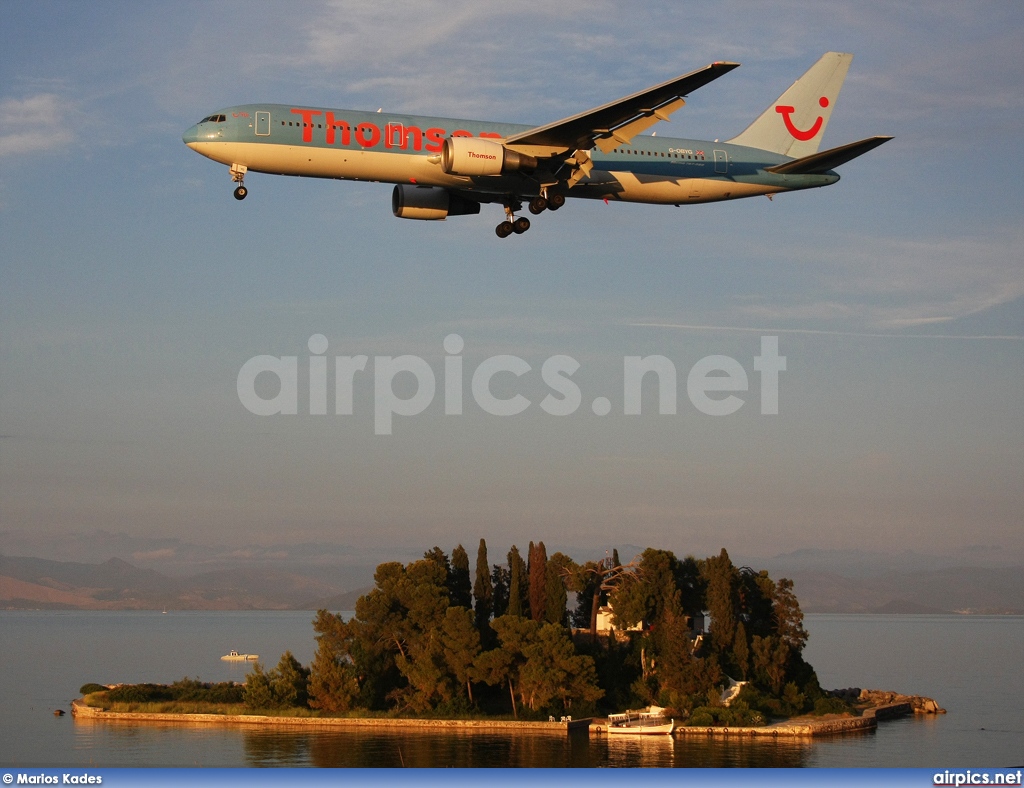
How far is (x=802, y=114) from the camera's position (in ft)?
197

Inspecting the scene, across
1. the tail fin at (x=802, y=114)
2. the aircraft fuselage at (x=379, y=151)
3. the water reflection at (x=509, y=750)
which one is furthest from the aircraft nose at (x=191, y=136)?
the water reflection at (x=509, y=750)

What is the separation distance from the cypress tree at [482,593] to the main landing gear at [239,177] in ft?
167

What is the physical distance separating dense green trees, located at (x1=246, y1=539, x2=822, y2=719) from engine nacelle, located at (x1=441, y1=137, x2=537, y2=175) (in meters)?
43.8

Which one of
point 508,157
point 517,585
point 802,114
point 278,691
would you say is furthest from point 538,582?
point 508,157

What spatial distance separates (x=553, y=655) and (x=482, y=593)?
11.5 m

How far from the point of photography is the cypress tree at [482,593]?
9169 cm

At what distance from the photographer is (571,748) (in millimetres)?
81688

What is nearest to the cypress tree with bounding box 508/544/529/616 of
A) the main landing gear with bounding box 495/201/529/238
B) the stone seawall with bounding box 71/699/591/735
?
the stone seawall with bounding box 71/699/591/735

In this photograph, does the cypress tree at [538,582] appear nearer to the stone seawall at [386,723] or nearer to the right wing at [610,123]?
the stone seawall at [386,723]

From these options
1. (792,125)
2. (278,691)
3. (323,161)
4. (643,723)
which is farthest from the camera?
(278,691)

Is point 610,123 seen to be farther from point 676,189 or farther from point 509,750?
point 509,750

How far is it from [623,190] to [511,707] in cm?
4781

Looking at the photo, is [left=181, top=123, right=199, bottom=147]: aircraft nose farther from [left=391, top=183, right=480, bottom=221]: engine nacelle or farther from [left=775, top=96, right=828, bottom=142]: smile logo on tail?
[left=775, top=96, right=828, bottom=142]: smile logo on tail

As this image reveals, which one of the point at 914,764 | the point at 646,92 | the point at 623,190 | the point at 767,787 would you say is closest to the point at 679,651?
the point at 914,764
